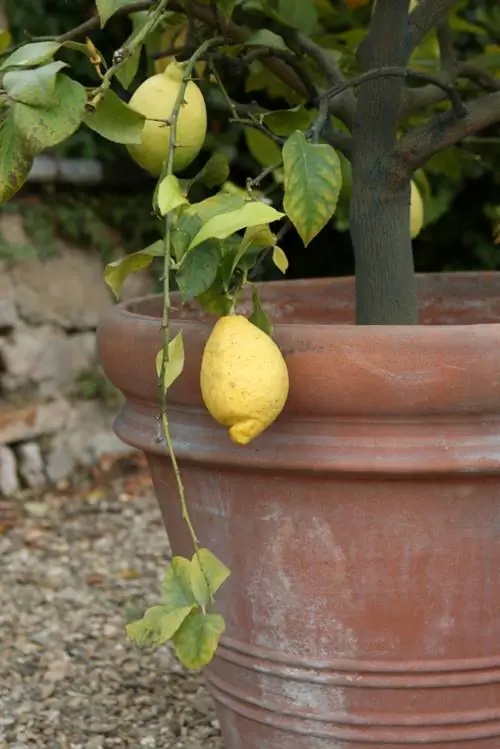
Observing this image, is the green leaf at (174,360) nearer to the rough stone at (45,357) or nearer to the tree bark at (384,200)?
the tree bark at (384,200)

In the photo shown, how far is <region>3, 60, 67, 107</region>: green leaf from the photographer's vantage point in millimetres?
813

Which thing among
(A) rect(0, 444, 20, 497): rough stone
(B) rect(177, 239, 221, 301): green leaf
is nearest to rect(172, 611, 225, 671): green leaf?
(B) rect(177, 239, 221, 301): green leaf

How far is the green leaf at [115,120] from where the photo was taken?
90 cm

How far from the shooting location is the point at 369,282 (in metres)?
1.22

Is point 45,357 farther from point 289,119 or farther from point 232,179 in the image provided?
point 289,119

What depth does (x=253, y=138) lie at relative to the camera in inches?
63.8

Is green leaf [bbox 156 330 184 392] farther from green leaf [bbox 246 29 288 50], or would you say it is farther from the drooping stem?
green leaf [bbox 246 29 288 50]

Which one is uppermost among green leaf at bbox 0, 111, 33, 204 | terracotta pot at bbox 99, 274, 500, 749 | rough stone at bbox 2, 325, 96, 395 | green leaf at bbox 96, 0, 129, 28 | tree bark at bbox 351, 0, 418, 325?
green leaf at bbox 96, 0, 129, 28

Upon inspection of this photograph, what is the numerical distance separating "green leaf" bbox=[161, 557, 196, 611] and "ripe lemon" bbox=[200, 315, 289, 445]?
0.11 m

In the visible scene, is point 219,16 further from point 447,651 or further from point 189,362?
point 447,651

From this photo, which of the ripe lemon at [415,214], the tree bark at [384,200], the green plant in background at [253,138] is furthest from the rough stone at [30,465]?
the tree bark at [384,200]

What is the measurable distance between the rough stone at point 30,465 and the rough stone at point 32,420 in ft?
0.08

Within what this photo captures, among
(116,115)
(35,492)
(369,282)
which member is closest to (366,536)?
(369,282)

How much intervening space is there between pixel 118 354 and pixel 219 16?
1.20ft
